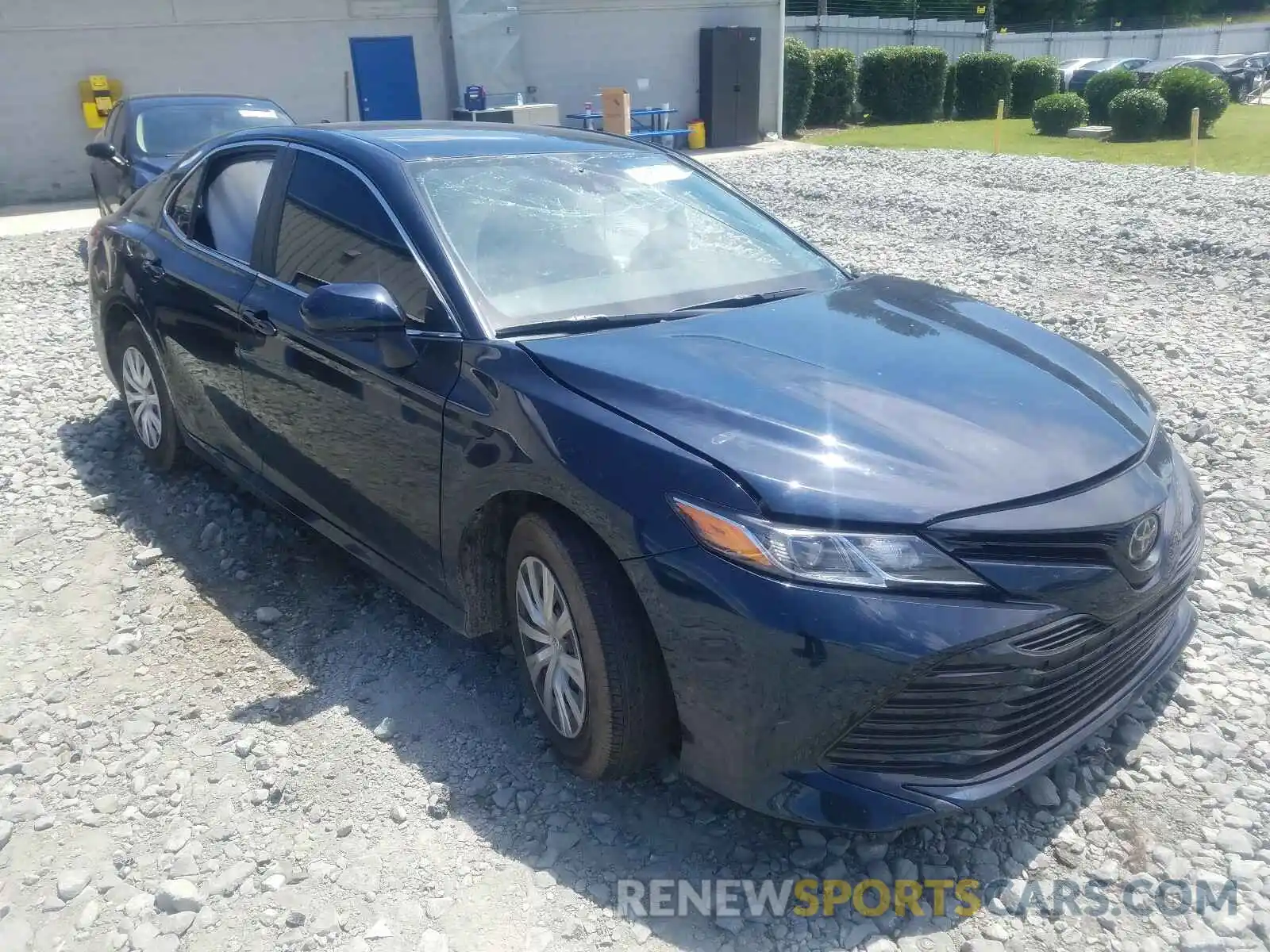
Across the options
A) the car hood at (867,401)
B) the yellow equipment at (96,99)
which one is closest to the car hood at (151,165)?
the yellow equipment at (96,99)

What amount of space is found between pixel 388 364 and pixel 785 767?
168cm

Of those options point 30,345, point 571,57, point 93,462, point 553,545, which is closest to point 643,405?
point 553,545

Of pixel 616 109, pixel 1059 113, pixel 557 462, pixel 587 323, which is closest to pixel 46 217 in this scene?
pixel 616 109

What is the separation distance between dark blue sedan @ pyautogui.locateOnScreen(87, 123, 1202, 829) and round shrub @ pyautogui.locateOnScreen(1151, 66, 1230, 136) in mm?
22087

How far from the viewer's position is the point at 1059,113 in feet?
78.7

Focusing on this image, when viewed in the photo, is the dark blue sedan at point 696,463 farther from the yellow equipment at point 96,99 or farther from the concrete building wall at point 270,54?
the concrete building wall at point 270,54

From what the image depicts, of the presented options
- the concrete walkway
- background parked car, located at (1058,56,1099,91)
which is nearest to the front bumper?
the concrete walkway

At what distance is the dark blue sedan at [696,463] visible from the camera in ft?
7.73

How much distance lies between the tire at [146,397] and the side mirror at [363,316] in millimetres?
1984

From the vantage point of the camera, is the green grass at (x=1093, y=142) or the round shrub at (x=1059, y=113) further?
the round shrub at (x=1059, y=113)

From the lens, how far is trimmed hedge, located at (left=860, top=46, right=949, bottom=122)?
30203 millimetres

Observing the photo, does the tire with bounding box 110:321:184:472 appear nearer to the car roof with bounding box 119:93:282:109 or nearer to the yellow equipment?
the car roof with bounding box 119:93:282:109

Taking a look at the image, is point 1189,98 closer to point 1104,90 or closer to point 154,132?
point 1104,90

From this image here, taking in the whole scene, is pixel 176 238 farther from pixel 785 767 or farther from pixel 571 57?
pixel 571 57
